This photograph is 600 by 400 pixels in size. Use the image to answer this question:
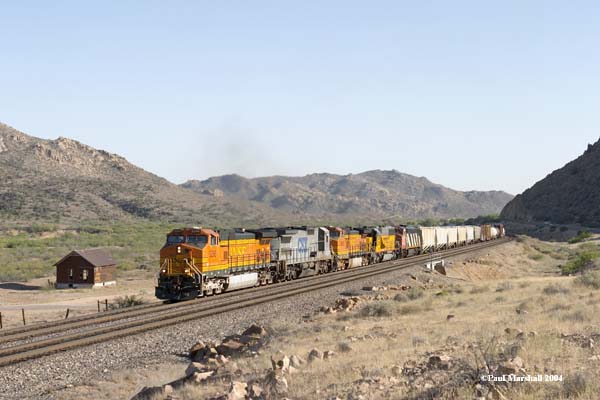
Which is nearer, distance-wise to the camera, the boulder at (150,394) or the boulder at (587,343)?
the boulder at (150,394)

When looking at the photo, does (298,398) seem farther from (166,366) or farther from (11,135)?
(11,135)

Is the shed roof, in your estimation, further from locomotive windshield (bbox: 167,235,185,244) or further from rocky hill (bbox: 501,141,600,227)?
rocky hill (bbox: 501,141,600,227)

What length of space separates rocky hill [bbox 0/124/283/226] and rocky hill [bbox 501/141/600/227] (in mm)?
71074

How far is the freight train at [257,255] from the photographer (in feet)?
95.7

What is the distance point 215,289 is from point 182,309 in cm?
484

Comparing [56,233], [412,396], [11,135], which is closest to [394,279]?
[412,396]

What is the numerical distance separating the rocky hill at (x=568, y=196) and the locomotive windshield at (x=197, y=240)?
12013 centimetres

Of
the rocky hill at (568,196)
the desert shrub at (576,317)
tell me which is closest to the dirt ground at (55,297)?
the desert shrub at (576,317)

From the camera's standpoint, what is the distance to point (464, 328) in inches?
671

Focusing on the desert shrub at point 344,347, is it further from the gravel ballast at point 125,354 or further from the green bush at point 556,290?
the green bush at point 556,290

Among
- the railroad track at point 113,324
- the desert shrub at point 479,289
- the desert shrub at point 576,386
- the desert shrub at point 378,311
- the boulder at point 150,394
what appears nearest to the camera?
the desert shrub at point 576,386

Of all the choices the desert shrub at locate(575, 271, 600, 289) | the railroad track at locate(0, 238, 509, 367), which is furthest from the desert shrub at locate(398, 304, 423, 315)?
the desert shrub at locate(575, 271, 600, 289)

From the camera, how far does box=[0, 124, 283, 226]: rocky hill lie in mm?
122750

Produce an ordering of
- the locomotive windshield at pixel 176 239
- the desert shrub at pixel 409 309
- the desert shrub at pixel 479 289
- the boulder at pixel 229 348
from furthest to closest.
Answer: the desert shrub at pixel 479 289
the locomotive windshield at pixel 176 239
the desert shrub at pixel 409 309
the boulder at pixel 229 348
